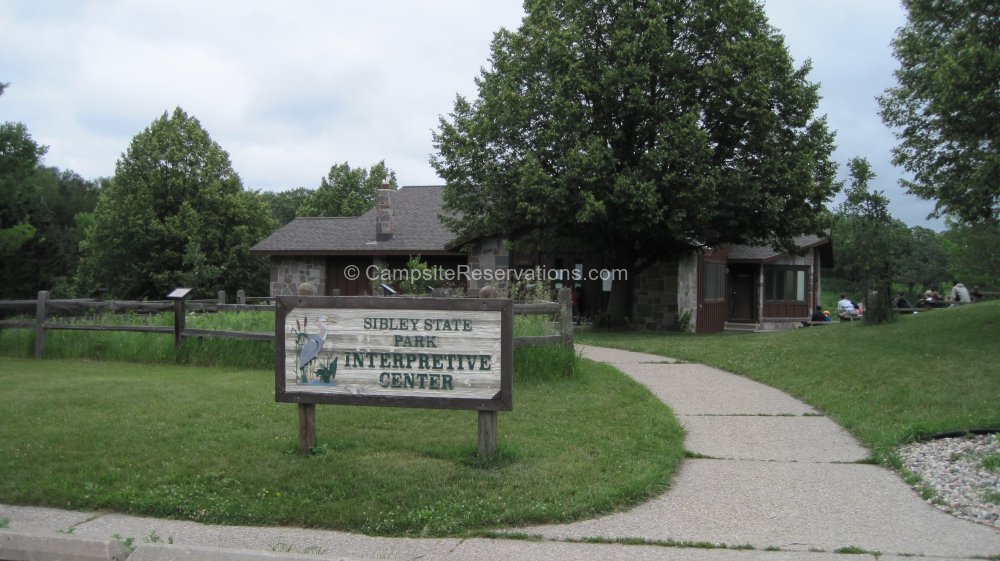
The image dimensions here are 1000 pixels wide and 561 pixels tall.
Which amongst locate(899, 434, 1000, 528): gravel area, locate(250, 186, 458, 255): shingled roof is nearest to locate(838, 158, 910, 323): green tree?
locate(250, 186, 458, 255): shingled roof

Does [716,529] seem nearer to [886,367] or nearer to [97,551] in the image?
[97,551]

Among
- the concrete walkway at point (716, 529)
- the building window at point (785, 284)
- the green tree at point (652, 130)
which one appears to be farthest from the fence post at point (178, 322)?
the building window at point (785, 284)

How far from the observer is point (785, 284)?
112 ft

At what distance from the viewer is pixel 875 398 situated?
417 inches

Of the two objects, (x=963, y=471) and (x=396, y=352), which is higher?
(x=396, y=352)

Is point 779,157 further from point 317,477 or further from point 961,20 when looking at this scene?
point 317,477

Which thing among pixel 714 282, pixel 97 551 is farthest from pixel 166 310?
pixel 714 282

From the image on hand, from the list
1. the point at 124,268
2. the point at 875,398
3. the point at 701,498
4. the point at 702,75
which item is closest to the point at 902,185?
the point at 702,75

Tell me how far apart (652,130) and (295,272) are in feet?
51.0

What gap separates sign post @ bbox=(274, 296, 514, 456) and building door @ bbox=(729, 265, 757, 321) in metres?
28.2

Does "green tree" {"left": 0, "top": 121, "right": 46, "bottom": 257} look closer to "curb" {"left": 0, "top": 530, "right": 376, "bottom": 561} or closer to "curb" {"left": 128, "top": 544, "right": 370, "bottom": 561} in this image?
"curb" {"left": 0, "top": 530, "right": 376, "bottom": 561}

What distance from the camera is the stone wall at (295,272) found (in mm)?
31047

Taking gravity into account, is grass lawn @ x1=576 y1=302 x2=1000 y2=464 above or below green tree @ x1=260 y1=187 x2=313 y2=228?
below

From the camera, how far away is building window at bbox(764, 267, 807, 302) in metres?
34.0
